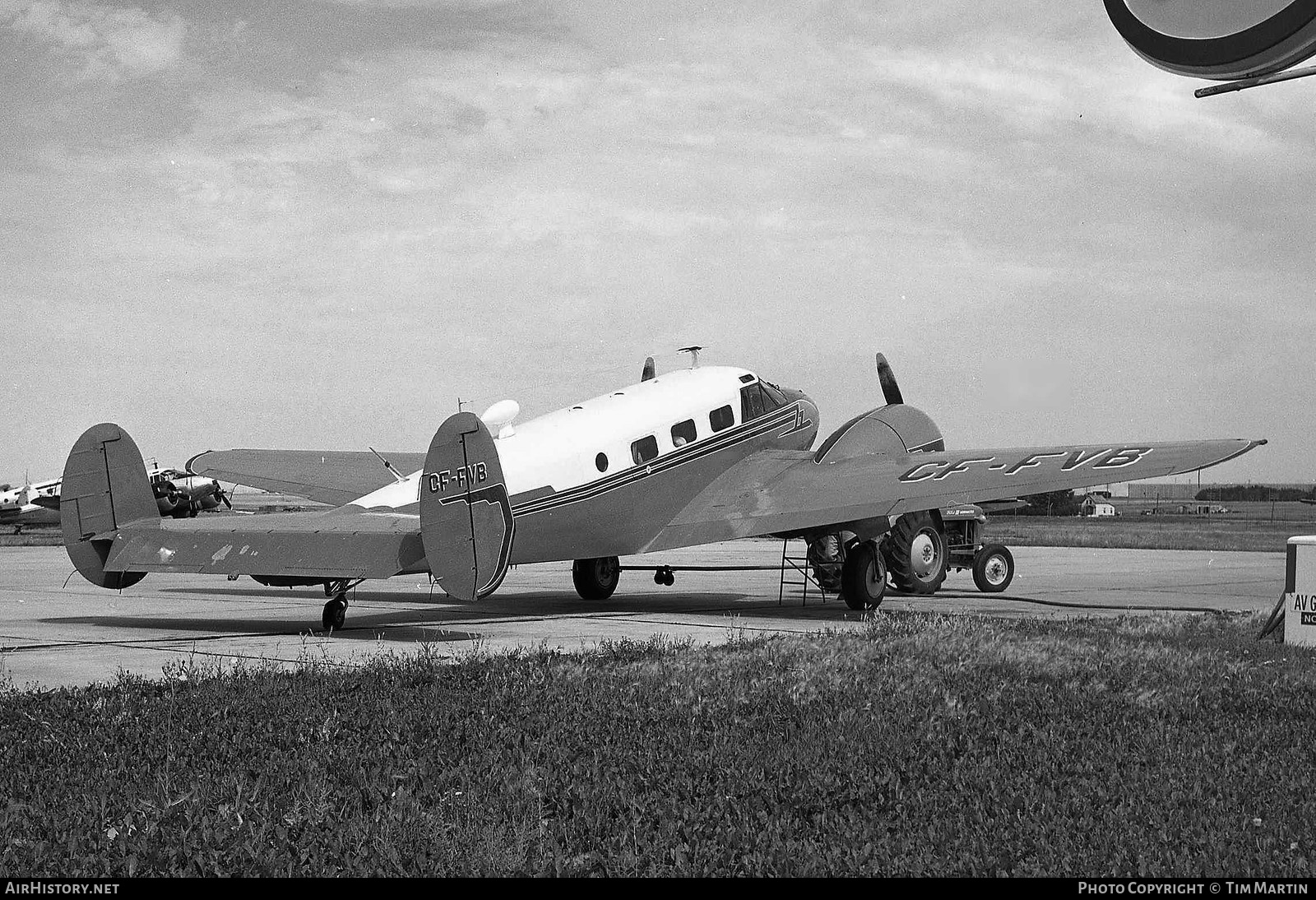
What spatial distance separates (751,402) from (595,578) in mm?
3849

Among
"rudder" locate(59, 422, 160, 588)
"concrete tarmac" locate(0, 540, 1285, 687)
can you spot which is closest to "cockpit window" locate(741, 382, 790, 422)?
"concrete tarmac" locate(0, 540, 1285, 687)

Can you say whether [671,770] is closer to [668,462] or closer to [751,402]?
[668,462]

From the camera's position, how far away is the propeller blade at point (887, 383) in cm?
2348

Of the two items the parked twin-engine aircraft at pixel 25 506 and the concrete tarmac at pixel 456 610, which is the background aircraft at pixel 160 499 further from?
the concrete tarmac at pixel 456 610

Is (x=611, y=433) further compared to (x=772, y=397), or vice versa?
(x=772, y=397)

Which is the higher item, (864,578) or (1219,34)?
(1219,34)

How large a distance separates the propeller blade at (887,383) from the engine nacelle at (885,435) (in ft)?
5.27

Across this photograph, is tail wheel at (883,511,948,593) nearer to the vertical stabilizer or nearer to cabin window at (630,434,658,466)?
cabin window at (630,434,658,466)

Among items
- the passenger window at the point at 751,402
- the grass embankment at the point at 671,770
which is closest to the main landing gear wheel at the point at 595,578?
the passenger window at the point at 751,402

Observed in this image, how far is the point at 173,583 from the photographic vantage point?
988 inches

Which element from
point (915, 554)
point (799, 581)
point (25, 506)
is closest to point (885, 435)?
point (915, 554)

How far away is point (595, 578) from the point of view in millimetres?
21469

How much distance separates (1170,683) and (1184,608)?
9238 mm

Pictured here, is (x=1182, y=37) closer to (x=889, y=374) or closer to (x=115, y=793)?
(x=115, y=793)
